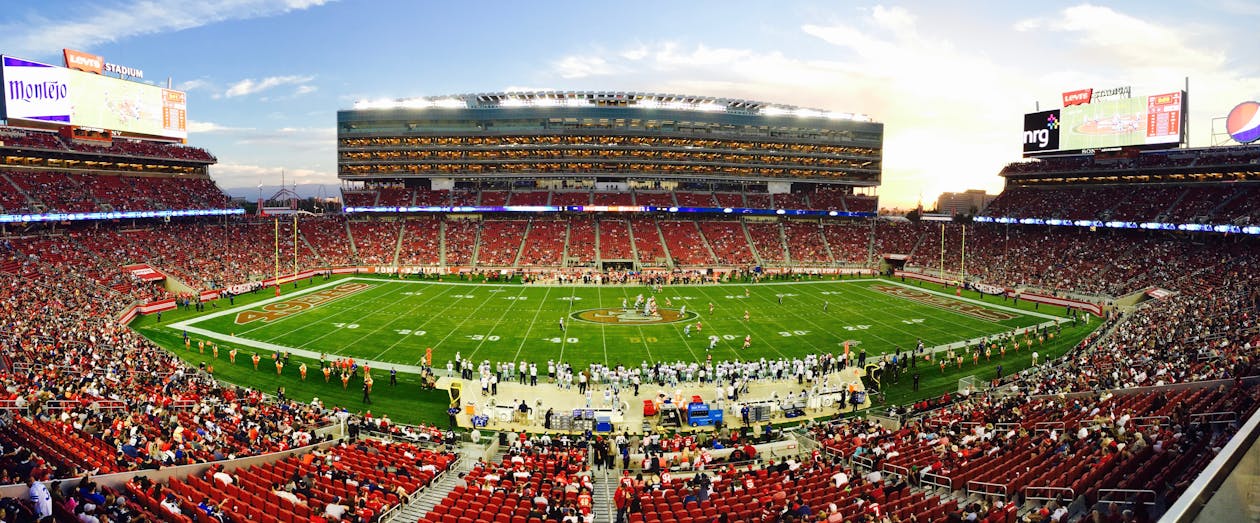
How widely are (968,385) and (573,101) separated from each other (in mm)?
67755

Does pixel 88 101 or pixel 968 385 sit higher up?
pixel 88 101

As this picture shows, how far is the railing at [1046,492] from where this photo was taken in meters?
11.5

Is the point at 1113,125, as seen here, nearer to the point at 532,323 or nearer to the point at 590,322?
the point at 590,322

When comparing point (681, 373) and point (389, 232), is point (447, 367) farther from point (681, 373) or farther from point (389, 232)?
point (389, 232)

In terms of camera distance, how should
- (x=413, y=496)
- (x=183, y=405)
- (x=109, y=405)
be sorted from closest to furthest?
(x=413, y=496)
(x=109, y=405)
(x=183, y=405)

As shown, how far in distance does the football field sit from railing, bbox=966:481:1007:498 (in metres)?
17.6

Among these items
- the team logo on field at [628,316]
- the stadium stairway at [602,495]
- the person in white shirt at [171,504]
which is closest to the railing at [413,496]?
the person in white shirt at [171,504]

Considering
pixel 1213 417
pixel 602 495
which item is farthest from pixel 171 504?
pixel 1213 417

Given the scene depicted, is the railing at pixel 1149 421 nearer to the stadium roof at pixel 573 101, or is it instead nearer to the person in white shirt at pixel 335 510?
the person in white shirt at pixel 335 510

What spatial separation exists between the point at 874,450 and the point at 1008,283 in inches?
1760

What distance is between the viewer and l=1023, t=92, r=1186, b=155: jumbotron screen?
55.0 m

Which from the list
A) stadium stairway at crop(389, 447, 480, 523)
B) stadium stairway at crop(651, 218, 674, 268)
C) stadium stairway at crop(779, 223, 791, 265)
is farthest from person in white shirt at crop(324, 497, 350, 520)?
stadium stairway at crop(779, 223, 791, 265)

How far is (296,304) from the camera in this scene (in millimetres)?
43312

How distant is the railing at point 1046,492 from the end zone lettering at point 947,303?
104 feet
